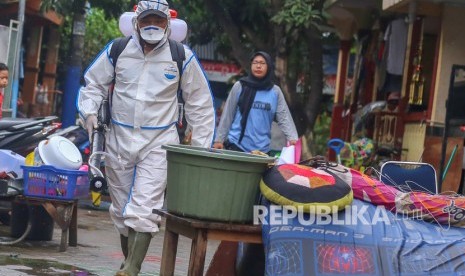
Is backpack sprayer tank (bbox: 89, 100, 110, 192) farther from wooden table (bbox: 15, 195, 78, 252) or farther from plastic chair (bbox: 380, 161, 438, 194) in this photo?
plastic chair (bbox: 380, 161, 438, 194)

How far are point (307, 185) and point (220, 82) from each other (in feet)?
76.4

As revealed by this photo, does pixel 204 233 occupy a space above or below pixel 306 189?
below

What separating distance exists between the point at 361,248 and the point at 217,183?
89cm

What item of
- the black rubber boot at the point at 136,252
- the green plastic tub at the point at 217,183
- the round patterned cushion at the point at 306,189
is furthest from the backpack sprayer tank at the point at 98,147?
the round patterned cushion at the point at 306,189

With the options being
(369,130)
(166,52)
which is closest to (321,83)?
(369,130)

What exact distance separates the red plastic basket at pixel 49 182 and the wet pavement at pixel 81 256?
0.45 m

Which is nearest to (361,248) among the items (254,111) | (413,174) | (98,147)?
(413,174)

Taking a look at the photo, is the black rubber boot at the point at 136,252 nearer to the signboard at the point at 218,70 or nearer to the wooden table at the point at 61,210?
the wooden table at the point at 61,210

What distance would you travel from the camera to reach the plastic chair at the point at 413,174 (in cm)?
723

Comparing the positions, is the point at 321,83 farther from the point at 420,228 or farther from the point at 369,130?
the point at 420,228

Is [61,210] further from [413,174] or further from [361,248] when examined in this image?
[361,248]

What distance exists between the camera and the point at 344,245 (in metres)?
5.89

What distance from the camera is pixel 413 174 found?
7281 mm

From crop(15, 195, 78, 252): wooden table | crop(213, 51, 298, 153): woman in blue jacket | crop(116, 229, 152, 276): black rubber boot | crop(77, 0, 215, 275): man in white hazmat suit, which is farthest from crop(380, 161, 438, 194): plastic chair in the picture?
crop(15, 195, 78, 252): wooden table
